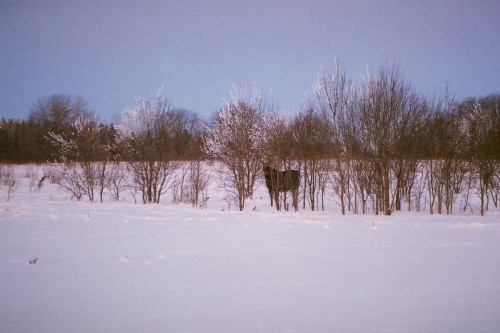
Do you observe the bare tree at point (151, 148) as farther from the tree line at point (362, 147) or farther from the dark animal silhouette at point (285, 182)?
the dark animal silhouette at point (285, 182)

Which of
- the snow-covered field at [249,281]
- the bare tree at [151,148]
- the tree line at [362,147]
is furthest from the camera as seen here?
the bare tree at [151,148]

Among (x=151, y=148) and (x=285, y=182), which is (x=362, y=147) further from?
(x=151, y=148)

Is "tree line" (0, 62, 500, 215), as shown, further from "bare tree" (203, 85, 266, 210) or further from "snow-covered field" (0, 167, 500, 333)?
"snow-covered field" (0, 167, 500, 333)

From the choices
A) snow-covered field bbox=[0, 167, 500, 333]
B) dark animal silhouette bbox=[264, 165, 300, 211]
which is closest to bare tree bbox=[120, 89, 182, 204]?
dark animal silhouette bbox=[264, 165, 300, 211]

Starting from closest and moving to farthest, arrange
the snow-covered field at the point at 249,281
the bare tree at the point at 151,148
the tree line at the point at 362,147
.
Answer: the snow-covered field at the point at 249,281, the tree line at the point at 362,147, the bare tree at the point at 151,148

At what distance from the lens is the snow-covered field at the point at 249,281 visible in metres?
3.40

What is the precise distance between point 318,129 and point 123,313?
11.6m

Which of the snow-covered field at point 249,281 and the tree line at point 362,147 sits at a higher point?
the tree line at point 362,147

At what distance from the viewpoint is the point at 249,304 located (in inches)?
148

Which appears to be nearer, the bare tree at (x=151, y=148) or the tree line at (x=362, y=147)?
the tree line at (x=362, y=147)

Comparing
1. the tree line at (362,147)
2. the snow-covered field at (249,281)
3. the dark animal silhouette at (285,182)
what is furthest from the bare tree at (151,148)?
the snow-covered field at (249,281)

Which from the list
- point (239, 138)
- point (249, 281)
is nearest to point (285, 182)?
point (239, 138)

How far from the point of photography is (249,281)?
444 centimetres

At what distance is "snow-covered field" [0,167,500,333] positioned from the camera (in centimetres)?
340
